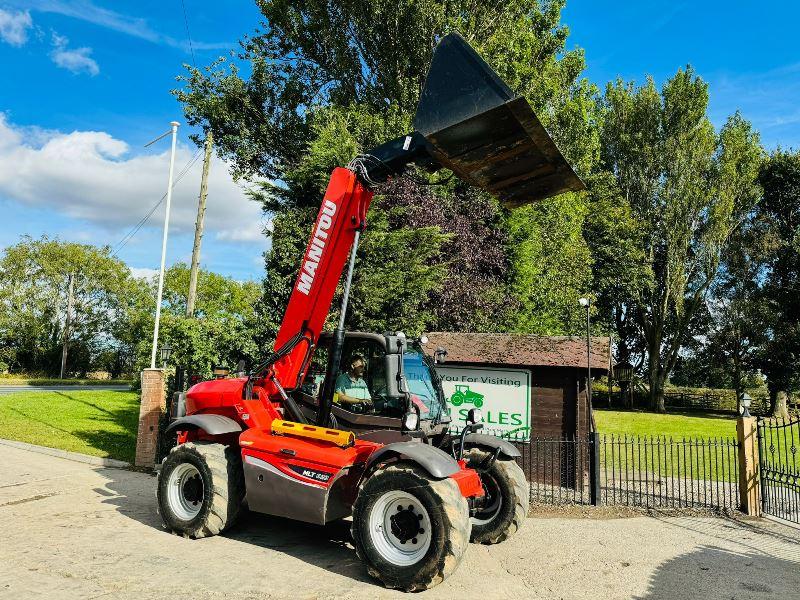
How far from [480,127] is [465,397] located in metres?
7.03

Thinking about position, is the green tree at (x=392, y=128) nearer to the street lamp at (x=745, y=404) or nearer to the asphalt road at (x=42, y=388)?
the street lamp at (x=745, y=404)

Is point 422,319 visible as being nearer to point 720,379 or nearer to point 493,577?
point 493,577

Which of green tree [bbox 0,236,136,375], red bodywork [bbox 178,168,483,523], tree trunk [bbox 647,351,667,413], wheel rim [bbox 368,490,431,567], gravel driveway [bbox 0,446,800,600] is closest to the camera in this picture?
gravel driveway [bbox 0,446,800,600]

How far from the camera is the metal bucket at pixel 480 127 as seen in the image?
17.8 feet

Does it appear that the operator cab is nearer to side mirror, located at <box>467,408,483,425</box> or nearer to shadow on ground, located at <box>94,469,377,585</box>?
side mirror, located at <box>467,408,483,425</box>

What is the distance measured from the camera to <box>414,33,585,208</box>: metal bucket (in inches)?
213

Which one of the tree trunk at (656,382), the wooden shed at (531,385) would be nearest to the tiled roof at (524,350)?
the wooden shed at (531,385)

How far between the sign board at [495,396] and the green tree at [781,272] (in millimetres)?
26114

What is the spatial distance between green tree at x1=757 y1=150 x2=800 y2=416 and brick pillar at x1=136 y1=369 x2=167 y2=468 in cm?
3133

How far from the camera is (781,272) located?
31.7m

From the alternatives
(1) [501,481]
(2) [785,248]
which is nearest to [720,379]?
(2) [785,248]

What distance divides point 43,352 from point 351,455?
52443 mm

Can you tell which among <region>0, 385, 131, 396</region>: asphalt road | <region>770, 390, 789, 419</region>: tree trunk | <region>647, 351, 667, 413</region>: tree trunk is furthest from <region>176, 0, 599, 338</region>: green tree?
<region>0, 385, 131, 396</region>: asphalt road

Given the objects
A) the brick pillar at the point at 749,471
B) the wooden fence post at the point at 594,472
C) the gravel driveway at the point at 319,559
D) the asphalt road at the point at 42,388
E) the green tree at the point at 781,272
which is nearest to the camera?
the gravel driveway at the point at 319,559
